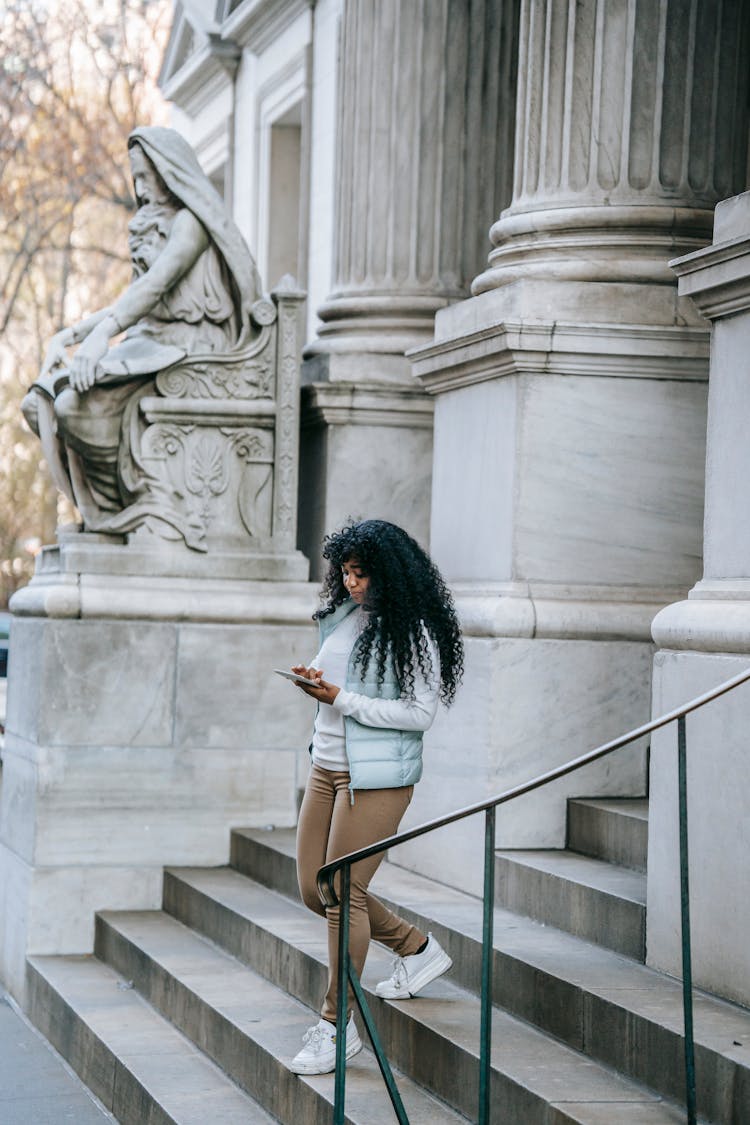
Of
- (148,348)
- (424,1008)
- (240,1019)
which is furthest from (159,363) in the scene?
(424,1008)

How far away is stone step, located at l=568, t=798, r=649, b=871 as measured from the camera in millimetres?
6676

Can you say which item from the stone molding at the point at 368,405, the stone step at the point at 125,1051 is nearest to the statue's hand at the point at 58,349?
the stone molding at the point at 368,405

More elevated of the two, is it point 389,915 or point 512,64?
point 512,64

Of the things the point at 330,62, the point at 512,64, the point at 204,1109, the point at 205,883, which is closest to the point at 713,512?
the point at 204,1109

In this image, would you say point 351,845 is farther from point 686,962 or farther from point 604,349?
point 604,349

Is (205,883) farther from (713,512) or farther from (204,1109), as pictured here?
(713,512)

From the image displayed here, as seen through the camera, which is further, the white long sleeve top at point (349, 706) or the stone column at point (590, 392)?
the stone column at point (590, 392)

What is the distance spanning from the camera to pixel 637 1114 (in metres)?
4.80

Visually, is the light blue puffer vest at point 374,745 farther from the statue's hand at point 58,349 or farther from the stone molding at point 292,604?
the statue's hand at point 58,349

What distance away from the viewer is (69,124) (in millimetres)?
26984

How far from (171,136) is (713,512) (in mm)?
4953

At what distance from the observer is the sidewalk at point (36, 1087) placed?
22.5 feet

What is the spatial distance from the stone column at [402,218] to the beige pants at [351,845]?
403cm

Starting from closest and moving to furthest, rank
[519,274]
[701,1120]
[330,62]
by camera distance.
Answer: [701,1120] → [519,274] → [330,62]
